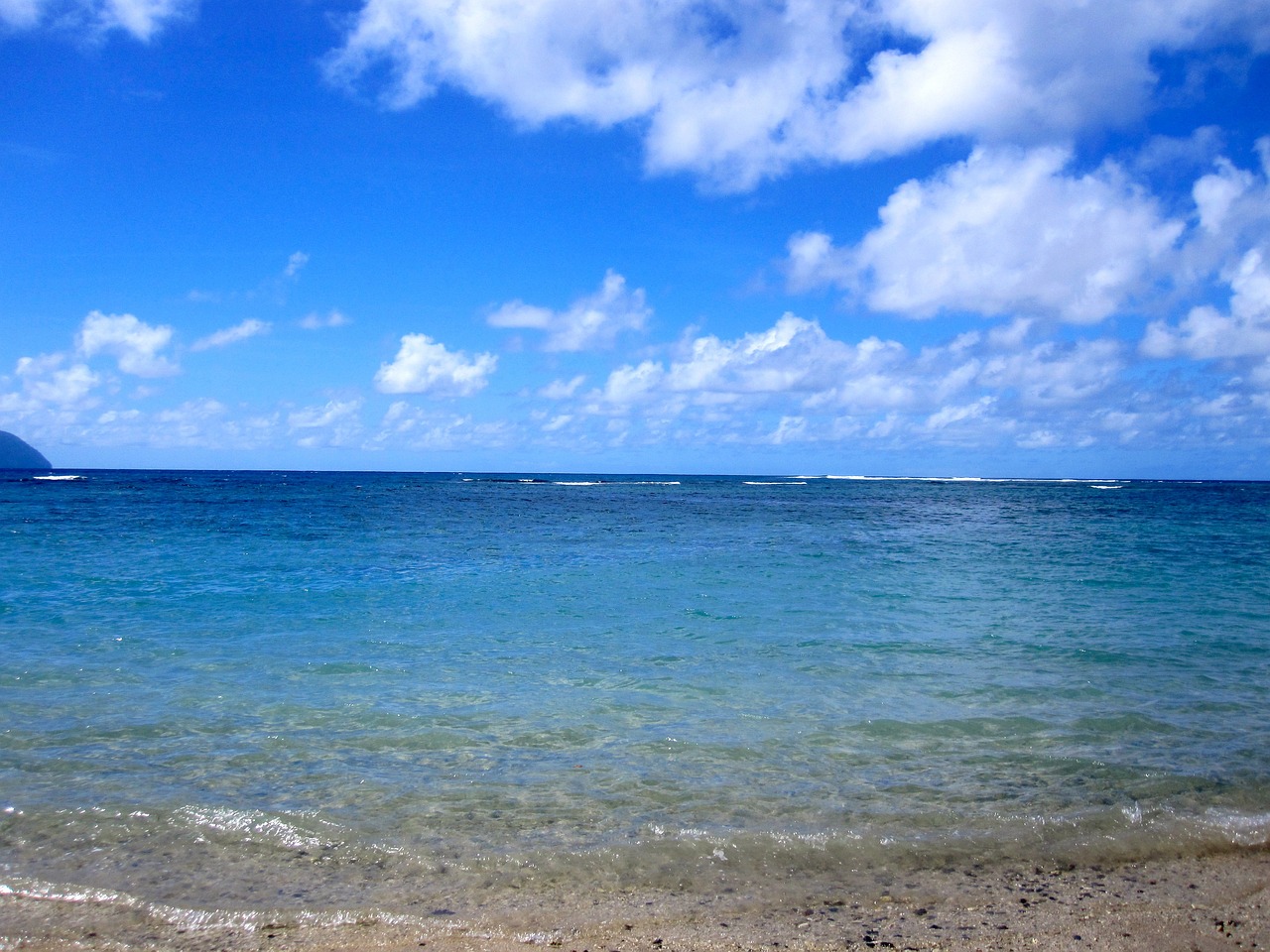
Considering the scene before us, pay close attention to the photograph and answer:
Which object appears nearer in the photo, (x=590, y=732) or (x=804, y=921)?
(x=804, y=921)

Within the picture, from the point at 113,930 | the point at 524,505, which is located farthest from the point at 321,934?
the point at 524,505

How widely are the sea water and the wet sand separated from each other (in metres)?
0.25

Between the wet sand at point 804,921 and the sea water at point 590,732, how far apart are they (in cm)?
25

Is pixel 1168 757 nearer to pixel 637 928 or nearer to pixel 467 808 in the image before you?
pixel 637 928

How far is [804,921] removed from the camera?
528cm

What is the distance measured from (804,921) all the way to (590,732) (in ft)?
14.0

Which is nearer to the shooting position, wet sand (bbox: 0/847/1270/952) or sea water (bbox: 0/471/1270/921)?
wet sand (bbox: 0/847/1270/952)

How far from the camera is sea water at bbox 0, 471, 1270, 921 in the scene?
6234 millimetres

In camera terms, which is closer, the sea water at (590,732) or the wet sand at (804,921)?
the wet sand at (804,921)

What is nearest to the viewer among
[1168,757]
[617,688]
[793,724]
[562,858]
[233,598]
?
[562,858]

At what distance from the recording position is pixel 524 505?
62344 mm

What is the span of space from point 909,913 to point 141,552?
28.4 m

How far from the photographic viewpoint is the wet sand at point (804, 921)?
4996 millimetres

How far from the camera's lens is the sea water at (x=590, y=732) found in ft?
20.5
